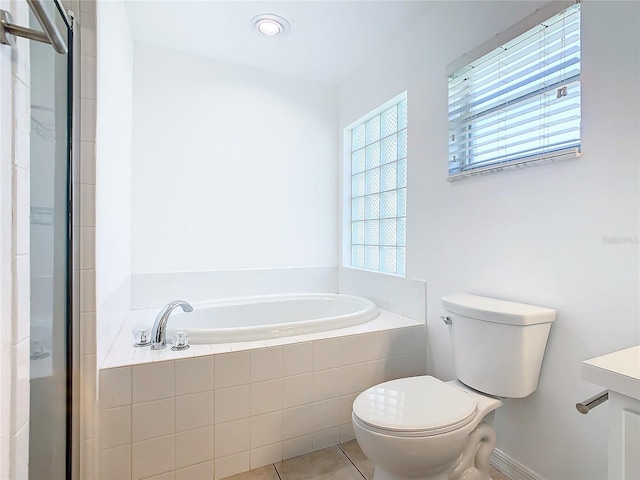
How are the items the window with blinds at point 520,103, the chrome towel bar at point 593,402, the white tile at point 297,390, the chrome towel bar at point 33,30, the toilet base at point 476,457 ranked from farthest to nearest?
the white tile at point 297,390
the toilet base at point 476,457
the window with blinds at point 520,103
the chrome towel bar at point 593,402
the chrome towel bar at point 33,30

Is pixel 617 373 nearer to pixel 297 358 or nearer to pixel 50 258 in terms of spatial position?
pixel 297 358

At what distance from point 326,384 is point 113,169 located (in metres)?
1.52

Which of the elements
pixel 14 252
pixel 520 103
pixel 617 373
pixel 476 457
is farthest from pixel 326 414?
pixel 520 103

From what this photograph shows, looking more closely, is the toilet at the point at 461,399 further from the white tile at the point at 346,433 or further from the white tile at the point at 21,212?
the white tile at the point at 21,212

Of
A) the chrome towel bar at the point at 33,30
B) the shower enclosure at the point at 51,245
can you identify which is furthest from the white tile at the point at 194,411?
the chrome towel bar at the point at 33,30

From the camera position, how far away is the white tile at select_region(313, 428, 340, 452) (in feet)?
5.70

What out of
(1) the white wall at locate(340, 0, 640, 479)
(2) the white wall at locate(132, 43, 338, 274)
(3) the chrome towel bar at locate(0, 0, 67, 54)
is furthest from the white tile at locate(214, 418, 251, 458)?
(3) the chrome towel bar at locate(0, 0, 67, 54)

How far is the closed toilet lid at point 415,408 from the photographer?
118 cm

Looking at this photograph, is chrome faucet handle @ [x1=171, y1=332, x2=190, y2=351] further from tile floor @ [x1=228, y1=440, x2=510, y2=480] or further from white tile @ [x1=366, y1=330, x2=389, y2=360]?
white tile @ [x1=366, y1=330, x2=389, y2=360]

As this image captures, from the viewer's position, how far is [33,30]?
0.65 meters

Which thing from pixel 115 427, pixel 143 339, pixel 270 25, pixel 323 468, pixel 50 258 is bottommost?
pixel 323 468

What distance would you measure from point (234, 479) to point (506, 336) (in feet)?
4.38

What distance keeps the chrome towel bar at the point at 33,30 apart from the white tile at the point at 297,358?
4.56ft

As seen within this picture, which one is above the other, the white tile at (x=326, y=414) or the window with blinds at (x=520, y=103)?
Result: the window with blinds at (x=520, y=103)
